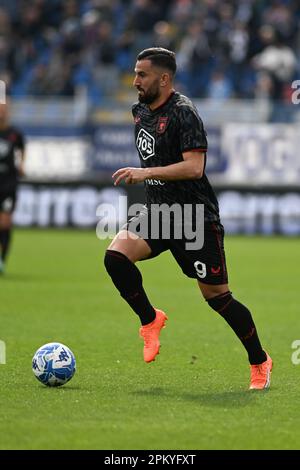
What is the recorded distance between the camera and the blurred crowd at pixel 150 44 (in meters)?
24.7

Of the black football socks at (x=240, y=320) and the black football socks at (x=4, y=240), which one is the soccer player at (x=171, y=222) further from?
the black football socks at (x=4, y=240)

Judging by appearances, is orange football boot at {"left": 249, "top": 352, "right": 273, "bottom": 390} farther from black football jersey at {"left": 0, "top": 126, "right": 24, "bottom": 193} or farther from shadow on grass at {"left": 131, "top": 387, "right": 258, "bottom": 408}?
black football jersey at {"left": 0, "top": 126, "right": 24, "bottom": 193}

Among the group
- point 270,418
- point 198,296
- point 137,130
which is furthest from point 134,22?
point 270,418

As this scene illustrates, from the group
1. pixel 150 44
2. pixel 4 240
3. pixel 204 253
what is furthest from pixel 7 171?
pixel 150 44

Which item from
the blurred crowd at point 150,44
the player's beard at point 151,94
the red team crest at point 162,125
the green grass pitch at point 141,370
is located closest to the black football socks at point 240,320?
the green grass pitch at point 141,370

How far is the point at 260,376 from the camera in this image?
24.2ft

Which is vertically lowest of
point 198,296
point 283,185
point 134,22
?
point 198,296

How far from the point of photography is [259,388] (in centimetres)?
732

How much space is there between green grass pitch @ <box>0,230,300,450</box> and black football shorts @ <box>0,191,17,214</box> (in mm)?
998

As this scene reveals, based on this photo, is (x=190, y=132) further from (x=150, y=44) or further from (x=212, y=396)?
(x=150, y=44)

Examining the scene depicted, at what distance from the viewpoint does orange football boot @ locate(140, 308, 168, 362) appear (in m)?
7.49

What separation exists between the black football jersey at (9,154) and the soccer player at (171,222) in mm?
8839

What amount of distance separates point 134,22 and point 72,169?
4.81 metres

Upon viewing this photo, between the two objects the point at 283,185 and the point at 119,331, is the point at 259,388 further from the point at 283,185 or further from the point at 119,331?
the point at 283,185
